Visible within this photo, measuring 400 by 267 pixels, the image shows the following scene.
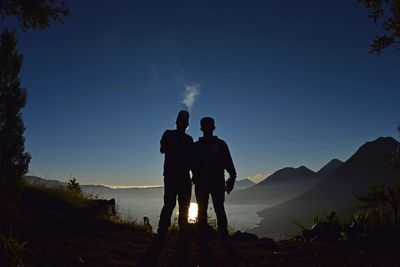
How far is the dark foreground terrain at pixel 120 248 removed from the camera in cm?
634

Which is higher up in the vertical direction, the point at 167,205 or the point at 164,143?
the point at 164,143

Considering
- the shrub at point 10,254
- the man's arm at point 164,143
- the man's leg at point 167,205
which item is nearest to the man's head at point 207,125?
the man's arm at point 164,143

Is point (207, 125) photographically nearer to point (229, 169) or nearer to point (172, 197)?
point (229, 169)

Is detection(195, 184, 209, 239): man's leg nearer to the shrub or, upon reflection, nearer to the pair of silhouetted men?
the pair of silhouetted men

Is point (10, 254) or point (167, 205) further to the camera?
point (167, 205)

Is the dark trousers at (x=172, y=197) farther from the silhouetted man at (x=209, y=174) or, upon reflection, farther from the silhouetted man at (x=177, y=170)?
the silhouetted man at (x=209, y=174)

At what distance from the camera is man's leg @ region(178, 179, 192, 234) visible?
6707 millimetres

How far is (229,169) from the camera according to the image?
738 cm

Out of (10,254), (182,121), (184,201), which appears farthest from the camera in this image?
(182,121)

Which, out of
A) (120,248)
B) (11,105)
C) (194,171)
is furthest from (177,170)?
(11,105)

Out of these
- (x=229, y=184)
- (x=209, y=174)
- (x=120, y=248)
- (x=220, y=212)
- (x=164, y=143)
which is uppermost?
(x=164, y=143)

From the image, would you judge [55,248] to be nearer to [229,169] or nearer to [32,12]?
[229,169]

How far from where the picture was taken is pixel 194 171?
23.3ft

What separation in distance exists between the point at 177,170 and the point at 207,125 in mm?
1063
